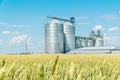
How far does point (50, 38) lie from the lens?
97.8 meters

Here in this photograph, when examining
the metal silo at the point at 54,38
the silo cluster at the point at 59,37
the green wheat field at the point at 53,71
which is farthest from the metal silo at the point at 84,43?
the green wheat field at the point at 53,71

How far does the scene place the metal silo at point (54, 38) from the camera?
97812 millimetres

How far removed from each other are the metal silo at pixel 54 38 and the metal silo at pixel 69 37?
1980 mm

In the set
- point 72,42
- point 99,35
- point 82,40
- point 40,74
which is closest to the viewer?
point 40,74

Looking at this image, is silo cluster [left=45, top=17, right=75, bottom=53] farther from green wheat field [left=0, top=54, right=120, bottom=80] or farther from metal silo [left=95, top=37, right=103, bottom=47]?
green wheat field [left=0, top=54, right=120, bottom=80]

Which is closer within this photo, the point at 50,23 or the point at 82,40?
the point at 50,23

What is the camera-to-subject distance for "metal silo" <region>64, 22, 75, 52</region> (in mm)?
102062

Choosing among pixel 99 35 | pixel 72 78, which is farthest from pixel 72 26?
pixel 72 78

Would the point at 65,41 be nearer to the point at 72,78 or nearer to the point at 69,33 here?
the point at 69,33

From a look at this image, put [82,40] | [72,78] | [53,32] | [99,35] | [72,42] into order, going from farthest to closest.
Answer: [99,35]
[82,40]
[72,42]
[53,32]
[72,78]

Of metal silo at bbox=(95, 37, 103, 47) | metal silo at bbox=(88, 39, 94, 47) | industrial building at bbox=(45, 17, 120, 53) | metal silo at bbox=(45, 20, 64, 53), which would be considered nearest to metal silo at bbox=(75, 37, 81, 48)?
industrial building at bbox=(45, 17, 120, 53)

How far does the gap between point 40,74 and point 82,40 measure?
11782 cm

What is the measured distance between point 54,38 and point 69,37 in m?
5.75

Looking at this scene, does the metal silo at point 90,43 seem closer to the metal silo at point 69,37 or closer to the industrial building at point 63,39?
the industrial building at point 63,39
